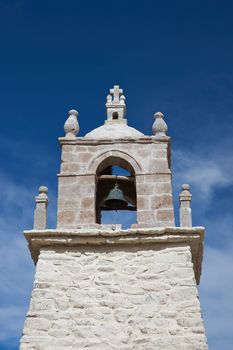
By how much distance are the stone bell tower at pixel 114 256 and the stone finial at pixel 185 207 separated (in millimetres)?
15

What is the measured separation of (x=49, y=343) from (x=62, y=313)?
1.50ft

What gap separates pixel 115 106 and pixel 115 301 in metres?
4.13

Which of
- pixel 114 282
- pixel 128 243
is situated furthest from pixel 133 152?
pixel 114 282

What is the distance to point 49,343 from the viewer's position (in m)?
7.70

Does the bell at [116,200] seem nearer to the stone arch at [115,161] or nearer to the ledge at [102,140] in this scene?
the stone arch at [115,161]

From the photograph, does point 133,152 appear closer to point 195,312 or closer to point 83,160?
point 83,160

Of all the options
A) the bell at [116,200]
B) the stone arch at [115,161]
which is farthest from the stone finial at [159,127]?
the bell at [116,200]

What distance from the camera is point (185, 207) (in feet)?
29.6

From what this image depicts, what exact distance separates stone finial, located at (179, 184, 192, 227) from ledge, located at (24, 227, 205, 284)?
23cm

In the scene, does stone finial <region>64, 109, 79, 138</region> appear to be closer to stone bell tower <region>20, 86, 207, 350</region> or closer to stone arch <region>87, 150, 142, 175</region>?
stone bell tower <region>20, 86, 207, 350</region>

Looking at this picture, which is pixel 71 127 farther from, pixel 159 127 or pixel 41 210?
pixel 41 210

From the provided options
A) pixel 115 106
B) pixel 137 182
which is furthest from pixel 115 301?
pixel 115 106

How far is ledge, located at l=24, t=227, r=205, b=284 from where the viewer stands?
A: 28.2 ft

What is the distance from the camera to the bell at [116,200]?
9.48 meters
